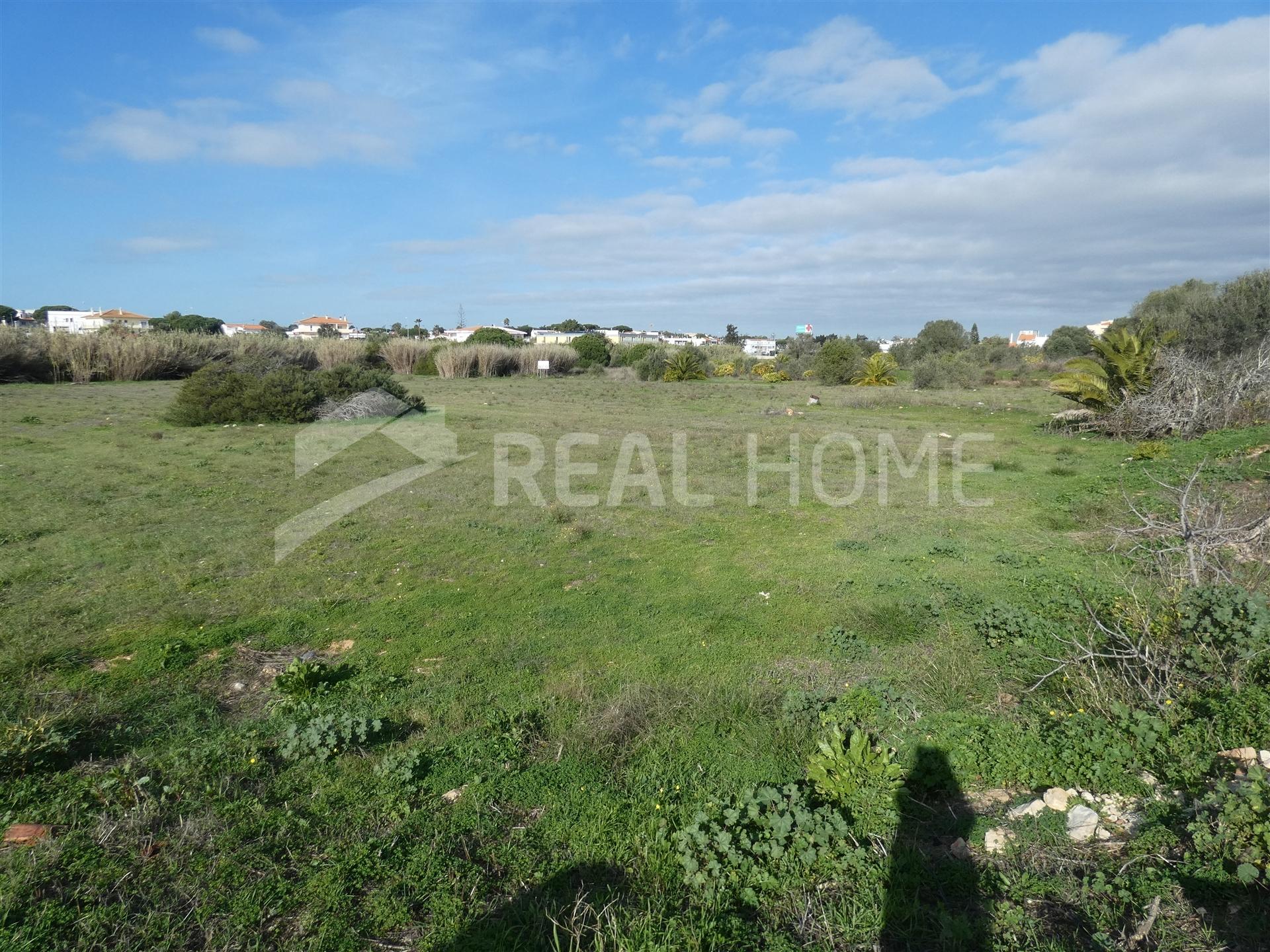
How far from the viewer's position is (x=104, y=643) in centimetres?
478

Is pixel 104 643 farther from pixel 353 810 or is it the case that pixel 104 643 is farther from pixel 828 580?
pixel 828 580

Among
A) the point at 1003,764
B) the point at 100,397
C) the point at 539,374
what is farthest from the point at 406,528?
the point at 539,374

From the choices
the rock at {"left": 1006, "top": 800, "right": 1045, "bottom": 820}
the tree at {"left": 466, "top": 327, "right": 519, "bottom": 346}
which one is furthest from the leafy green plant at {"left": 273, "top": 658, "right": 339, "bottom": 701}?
the tree at {"left": 466, "top": 327, "right": 519, "bottom": 346}

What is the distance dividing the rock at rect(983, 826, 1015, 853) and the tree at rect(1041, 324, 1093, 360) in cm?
5116

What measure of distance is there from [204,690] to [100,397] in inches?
831

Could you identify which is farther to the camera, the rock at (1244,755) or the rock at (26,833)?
the rock at (1244,755)

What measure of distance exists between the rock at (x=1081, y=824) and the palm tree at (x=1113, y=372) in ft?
48.3

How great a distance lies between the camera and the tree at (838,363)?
34.6m

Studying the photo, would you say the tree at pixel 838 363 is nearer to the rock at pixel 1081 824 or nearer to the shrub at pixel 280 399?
the shrub at pixel 280 399

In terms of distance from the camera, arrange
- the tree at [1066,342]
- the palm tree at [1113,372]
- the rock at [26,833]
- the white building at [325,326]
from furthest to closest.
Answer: the white building at [325,326] → the tree at [1066,342] → the palm tree at [1113,372] → the rock at [26,833]

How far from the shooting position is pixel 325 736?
3.61 metres

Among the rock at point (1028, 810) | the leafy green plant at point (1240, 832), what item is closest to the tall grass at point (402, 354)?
the rock at point (1028, 810)

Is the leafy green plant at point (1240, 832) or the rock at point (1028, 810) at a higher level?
the leafy green plant at point (1240, 832)

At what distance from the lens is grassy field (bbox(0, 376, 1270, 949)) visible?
2.52 m
